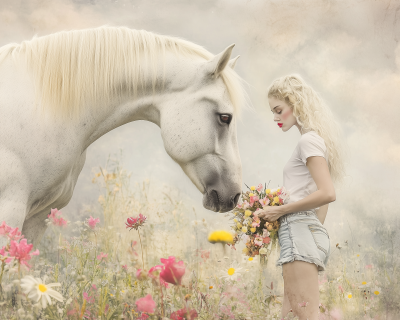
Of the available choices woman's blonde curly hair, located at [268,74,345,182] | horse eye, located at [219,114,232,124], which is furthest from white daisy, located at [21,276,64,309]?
woman's blonde curly hair, located at [268,74,345,182]

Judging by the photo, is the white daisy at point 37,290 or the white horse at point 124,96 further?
the white horse at point 124,96

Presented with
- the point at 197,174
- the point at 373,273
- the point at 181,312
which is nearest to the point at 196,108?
the point at 197,174

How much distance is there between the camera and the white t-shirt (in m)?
1.77

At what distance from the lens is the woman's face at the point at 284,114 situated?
1968 mm

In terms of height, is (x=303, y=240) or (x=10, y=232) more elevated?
(x=10, y=232)

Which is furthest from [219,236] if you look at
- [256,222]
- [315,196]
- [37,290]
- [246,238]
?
[37,290]

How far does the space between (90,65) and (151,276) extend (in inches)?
57.2

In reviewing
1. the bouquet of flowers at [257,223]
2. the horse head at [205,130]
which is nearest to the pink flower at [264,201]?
the bouquet of flowers at [257,223]

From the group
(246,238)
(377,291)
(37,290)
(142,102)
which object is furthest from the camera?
(377,291)

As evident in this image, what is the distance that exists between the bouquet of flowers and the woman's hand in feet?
0.09

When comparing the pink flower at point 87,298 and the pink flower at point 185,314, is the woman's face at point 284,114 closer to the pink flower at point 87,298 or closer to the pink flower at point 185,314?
the pink flower at point 185,314

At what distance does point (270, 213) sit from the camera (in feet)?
5.92

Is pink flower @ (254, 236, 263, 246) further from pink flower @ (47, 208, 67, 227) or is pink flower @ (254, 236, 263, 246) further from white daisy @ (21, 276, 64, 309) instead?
pink flower @ (47, 208, 67, 227)

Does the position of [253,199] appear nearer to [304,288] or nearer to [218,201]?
[218,201]
